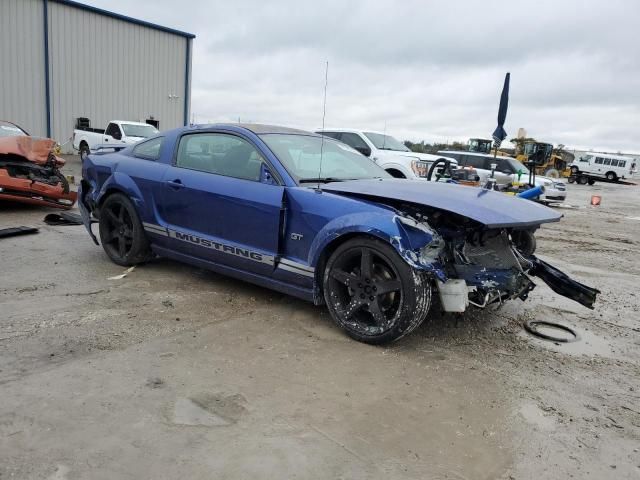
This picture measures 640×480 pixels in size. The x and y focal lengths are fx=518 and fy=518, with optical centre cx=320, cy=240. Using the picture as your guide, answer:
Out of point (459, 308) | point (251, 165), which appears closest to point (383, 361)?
point (459, 308)

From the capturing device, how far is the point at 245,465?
228cm

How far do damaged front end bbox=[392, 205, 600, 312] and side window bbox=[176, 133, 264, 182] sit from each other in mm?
1391

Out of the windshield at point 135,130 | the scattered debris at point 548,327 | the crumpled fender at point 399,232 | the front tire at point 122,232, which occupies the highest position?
the windshield at point 135,130

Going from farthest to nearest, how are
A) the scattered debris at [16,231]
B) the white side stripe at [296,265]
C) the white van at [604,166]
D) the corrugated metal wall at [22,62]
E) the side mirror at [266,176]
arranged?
the white van at [604,166] → the corrugated metal wall at [22,62] → the scattered debris at [16,231] → the side mirror at [266,176] → the white side stripe at [296,265]

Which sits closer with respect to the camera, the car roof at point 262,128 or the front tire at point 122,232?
the car roof at point 262,128

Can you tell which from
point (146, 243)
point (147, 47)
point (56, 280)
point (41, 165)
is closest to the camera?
point (56, 280)

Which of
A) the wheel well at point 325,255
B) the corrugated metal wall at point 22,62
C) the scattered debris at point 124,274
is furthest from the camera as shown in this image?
the corrugated metal wall at point 22,62

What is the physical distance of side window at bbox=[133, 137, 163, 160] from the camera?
5133 millimetres

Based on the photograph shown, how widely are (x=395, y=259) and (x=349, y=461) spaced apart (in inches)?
57.1

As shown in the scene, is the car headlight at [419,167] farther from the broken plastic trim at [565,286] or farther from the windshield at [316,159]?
the broken plastic trim at [565,286]

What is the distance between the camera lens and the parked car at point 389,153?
38.5ft

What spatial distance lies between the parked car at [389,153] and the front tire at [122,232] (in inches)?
256

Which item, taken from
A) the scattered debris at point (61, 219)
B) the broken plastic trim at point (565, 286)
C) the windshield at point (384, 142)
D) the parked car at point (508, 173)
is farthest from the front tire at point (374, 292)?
the parked car at point (508, 173)

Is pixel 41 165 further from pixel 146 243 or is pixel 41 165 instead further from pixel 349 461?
pixel 349 461
